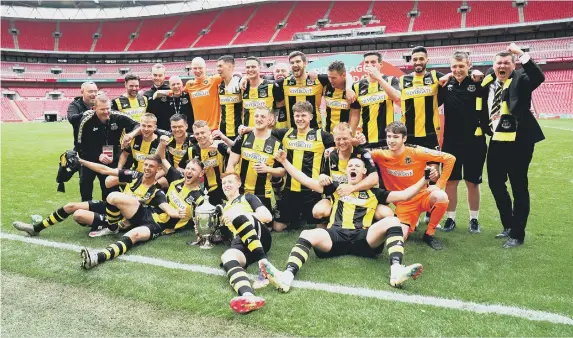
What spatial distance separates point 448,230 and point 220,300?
3.24 m

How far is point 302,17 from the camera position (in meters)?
40.3

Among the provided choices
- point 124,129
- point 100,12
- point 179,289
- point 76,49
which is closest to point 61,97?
point 76,49

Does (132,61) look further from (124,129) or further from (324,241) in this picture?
(324,241)

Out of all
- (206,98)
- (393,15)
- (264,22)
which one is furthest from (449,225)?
(264,22)

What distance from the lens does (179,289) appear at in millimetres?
3254

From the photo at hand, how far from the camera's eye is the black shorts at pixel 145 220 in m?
4.62

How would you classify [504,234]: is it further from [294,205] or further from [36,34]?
[36,34]

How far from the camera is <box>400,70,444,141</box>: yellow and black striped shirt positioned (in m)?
4.99

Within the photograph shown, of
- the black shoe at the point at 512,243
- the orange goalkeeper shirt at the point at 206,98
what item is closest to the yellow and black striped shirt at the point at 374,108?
the black shoe at the point at 512,243

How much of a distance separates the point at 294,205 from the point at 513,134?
269 centimetres

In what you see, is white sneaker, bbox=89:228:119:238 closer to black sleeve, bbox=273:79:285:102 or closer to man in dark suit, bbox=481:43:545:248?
black sleeve, bbox=273:79:285:102

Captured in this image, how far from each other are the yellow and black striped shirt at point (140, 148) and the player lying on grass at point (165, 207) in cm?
88

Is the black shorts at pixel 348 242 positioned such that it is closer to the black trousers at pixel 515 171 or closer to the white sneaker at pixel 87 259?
the black trousers at pixel 515 171

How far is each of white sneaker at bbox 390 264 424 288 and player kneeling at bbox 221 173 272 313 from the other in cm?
114
